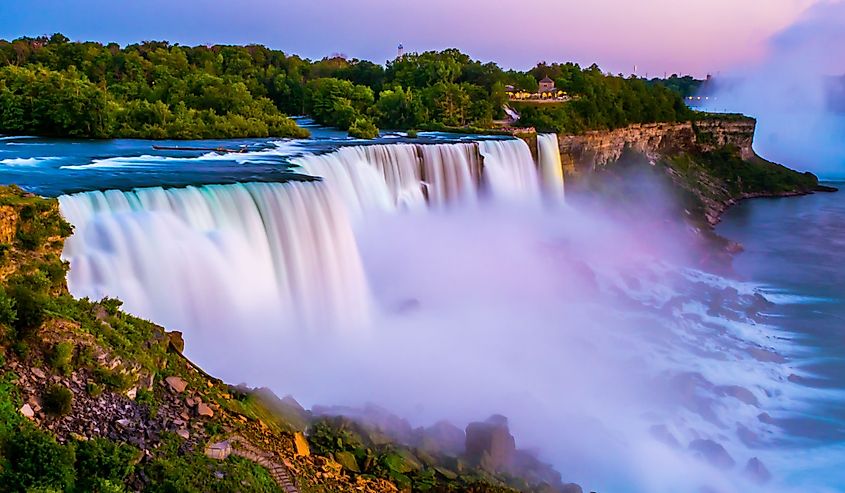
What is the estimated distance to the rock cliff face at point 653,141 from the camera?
4022 cm

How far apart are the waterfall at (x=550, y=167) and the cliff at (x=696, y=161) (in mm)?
2000

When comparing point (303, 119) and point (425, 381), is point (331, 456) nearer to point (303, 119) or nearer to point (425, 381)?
point (425, 381)

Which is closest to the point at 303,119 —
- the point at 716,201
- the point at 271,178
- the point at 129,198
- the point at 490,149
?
the point at 490,149

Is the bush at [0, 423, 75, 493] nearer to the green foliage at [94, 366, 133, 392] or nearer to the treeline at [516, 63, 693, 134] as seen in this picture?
the green foliage at [94, 366, 133, 392]

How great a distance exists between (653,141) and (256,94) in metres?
26.3

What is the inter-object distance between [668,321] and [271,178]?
11.9 m

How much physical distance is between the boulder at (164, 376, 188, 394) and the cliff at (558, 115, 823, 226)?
31.3 meters

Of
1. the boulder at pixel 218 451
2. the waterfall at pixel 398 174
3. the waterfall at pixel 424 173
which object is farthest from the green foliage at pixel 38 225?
the waterfall at pixel 398 174

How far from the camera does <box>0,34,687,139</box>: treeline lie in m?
29.1

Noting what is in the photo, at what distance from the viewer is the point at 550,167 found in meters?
35.6

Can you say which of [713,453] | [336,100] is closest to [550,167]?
[336,100]

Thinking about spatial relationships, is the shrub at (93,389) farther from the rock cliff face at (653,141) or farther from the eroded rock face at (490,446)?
the rock cliff face at (653,141)

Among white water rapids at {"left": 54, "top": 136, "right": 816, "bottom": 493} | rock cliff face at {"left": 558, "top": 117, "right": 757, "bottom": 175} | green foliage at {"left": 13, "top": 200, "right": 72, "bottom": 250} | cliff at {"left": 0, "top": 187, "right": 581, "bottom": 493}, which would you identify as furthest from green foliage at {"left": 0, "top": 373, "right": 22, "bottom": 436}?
rock cliff face at {"left": 558, "top": 117, "right": 757, "bottom": 175}

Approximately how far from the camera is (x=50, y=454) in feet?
22.2
